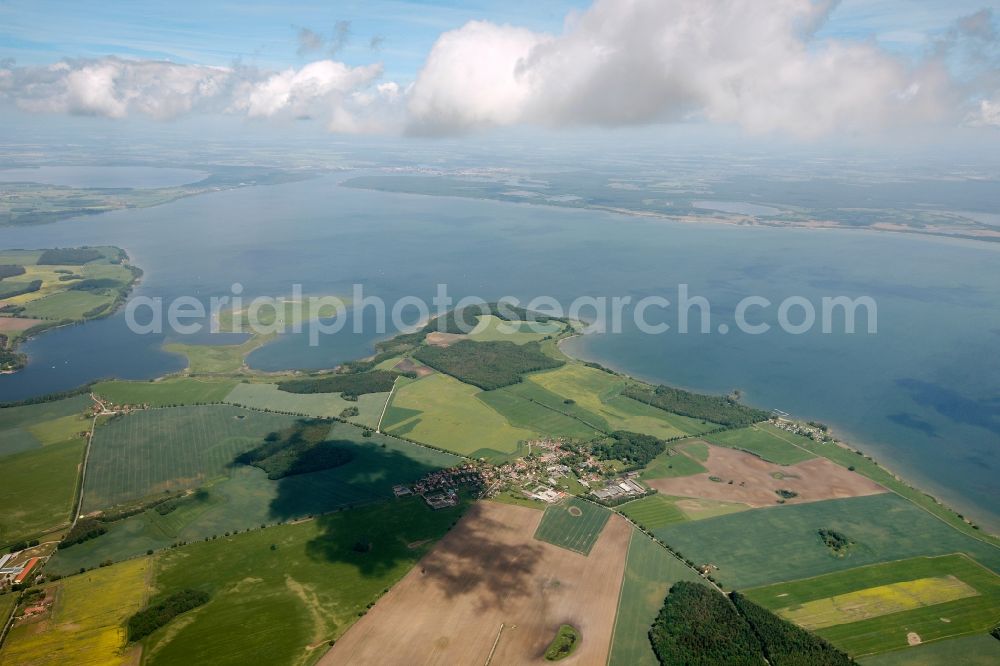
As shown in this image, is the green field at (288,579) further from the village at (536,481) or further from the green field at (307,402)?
the green field at (307,402)

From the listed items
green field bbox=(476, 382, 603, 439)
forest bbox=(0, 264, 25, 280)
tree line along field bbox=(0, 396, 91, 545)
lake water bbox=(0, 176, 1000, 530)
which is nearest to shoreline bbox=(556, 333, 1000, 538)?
lake water bbox=(0, 176, 1000, 530)

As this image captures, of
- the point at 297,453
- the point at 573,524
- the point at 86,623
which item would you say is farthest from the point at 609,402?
the point at 86,623

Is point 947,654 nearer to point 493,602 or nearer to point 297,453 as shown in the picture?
point 493,602

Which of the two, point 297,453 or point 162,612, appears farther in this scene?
point 297,453

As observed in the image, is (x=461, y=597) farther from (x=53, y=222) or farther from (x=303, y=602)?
(x=53, y=222)

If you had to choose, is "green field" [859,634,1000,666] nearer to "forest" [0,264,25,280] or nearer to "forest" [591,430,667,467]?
"forest" [591,430,667,467]

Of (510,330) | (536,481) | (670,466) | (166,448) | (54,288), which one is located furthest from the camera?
(54,288)

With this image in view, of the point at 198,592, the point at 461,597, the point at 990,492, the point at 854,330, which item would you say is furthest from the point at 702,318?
the point at 198,592
